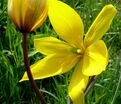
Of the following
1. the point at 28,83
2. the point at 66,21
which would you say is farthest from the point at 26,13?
the point at 28,83

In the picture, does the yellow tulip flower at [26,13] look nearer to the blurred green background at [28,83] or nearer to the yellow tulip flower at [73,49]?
the yellow tulip flower at [73,49]

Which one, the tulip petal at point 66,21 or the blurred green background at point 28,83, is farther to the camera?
the blurred green background at point 28,83

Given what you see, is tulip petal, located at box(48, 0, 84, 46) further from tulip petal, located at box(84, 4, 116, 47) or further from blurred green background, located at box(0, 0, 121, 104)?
blurred green background, located at box(0, 0, 121, 104)

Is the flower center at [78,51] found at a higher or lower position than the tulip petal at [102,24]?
lower

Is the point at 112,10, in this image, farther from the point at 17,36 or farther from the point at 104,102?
the point at 17,36

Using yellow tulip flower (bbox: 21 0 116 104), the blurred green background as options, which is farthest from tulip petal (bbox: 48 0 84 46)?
the blurred green background

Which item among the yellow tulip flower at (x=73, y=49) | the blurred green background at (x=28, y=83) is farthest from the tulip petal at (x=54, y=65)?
the blurred green background at (x=28, y=83)

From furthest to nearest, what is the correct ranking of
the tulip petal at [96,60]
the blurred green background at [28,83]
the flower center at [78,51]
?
1. the blurred green background at [28,83]
2. the flower center at [78,51]
3. the tulip petal at [96,60]
